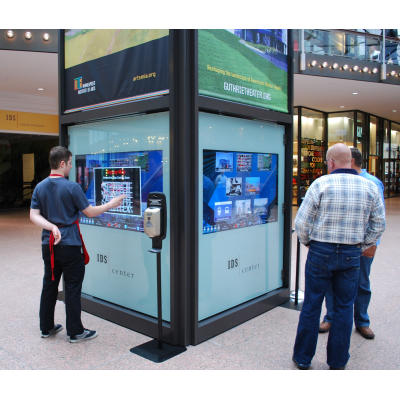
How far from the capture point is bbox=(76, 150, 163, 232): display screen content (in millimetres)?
3490

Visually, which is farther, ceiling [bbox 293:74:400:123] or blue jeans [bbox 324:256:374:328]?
ceiling [bbox 293:74:400:123]

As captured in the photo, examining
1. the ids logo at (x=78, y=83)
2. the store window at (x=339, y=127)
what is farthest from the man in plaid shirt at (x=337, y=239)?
the store window at (x=339, y=127)

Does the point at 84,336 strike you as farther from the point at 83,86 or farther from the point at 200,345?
the point at 83,86

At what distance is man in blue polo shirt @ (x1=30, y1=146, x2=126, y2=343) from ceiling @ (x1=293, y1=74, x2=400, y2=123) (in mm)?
9374

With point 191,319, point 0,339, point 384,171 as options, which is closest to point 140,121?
point 191,319

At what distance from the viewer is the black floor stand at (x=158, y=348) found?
3.00m

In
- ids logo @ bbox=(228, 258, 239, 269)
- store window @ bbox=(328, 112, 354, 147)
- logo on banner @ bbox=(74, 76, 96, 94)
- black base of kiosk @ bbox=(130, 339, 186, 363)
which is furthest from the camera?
store window @ bbox=(328, 112, 354, 147)

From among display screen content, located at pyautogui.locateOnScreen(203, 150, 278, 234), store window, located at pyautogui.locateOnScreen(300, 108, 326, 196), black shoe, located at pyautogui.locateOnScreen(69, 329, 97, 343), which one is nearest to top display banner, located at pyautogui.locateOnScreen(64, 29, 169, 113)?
display screen content, located at pyautogui.locateOnScreen(203, 150, 278, 234)

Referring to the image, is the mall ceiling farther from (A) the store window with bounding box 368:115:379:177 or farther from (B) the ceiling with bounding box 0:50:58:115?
(A) the store window with bounding box 368:115:379:177

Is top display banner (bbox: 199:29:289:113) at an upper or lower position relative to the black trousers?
upper

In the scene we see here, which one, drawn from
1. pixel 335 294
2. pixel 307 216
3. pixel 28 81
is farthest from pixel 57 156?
pixel 28 81

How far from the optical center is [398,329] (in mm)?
3555

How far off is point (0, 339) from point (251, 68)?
356cm

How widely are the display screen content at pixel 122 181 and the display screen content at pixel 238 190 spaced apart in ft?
1.64
